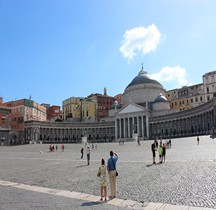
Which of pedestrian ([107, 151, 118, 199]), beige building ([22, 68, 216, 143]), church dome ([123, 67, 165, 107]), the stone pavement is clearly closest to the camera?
the stone pavement

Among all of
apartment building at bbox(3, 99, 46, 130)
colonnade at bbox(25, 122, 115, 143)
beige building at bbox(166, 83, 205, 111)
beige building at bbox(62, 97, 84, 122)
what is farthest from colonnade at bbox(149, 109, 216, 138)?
apartment building at bbox(3, 99, 46, 130)

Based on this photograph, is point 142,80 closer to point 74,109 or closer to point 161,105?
point 161,105

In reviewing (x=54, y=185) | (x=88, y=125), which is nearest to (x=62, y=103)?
(x=88, y=125)

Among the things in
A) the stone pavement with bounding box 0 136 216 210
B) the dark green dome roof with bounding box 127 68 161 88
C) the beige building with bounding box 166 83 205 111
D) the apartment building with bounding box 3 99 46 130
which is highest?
the dark green dome roof with bounding box 127 68 161 88

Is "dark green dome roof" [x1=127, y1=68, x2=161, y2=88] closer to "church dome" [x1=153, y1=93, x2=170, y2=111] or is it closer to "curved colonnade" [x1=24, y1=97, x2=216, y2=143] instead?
"church dome" [x1=153, y1=93, x2=170, y2=111]

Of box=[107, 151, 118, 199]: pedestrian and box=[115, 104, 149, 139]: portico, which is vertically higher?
box=[115, 104, 149, 139]: portico

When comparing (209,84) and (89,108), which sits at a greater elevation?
(209,84)

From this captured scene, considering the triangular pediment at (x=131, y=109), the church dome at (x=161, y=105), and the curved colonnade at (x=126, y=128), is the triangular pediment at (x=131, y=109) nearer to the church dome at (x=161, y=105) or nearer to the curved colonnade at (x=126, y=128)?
the curved colonnade at (x=126, y=128)

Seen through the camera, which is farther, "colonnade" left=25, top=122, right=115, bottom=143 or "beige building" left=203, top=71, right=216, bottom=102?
"colonnade" left=25, top=122, right=115, bottom=143

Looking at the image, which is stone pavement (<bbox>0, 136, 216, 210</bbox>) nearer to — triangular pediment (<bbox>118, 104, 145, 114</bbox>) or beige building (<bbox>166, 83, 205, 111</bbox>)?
triangular pediment (<bbox>118, 104, 145, 114</bbox>)


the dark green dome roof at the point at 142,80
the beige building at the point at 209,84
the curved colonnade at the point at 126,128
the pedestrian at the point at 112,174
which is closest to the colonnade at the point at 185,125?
the curved colonnade at the point at 126,128

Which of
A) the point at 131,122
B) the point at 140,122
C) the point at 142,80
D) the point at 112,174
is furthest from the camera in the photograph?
the point at 142,80

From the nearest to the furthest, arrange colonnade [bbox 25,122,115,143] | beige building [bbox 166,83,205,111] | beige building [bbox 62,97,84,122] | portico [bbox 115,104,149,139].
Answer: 1. colonnade [bbox 25,122,115,143]
2. portico [bbox 115,104,149,139]
3. beige building [bbox 166,83,205,111]
4. beige building [bbox 62,97,84,122]

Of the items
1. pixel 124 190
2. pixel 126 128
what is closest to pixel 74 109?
pixel 126 128
